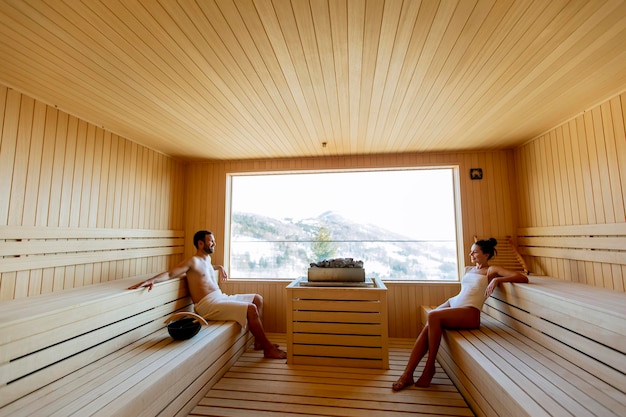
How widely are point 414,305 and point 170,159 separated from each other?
12.6ft

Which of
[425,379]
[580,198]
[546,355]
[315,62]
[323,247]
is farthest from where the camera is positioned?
[323,247]

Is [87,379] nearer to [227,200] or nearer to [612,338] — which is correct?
[227,200]

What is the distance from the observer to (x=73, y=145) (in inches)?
98.6

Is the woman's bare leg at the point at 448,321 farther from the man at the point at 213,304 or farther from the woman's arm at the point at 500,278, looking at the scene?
the man at the point at 213,304

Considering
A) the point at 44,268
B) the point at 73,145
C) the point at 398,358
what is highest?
the point at 73,145

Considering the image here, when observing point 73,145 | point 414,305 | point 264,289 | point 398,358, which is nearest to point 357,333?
point 398,358

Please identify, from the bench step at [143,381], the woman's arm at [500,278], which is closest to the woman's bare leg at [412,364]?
the woman's arm at [500,278]

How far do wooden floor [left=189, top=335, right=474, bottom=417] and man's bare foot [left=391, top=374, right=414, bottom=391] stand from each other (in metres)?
0.04

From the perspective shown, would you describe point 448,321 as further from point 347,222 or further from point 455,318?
point 347,222

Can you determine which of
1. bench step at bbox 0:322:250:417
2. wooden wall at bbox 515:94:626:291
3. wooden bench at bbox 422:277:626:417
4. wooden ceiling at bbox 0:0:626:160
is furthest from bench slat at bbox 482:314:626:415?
bench step at bbox 0:322:250:417

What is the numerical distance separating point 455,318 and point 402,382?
0.72m

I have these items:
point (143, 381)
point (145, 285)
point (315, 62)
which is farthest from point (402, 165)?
point (143, 381)

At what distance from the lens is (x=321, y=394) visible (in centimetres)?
218

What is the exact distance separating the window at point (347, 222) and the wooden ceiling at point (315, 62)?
47.9 inches
